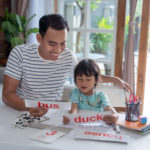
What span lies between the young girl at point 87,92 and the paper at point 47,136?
0.21 m

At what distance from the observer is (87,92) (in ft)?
4.96

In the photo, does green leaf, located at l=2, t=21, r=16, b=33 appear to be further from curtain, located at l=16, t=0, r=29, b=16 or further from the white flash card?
the white flash card

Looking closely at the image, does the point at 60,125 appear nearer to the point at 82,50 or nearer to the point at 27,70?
the point at 27,70

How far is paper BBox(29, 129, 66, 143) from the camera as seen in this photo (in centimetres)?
121

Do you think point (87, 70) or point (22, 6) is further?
point (22, 6)

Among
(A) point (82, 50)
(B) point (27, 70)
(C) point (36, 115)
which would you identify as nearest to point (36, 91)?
(B) point (27, 70)

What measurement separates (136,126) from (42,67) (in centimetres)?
77

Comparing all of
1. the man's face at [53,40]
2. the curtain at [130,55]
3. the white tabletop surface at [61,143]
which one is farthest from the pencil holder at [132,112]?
the curtain at [130,55]

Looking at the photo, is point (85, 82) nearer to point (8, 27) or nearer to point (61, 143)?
point (61, 143)

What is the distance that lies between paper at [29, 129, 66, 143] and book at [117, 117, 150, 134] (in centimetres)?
33

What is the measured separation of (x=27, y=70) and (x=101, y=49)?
73.1 inches

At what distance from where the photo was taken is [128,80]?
9.66 feet

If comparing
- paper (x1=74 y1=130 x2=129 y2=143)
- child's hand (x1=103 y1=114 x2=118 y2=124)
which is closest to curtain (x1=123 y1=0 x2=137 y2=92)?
child's hand (x1=103 y1=114 x2=118 y2=124)

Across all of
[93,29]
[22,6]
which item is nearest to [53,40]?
[93,29]
